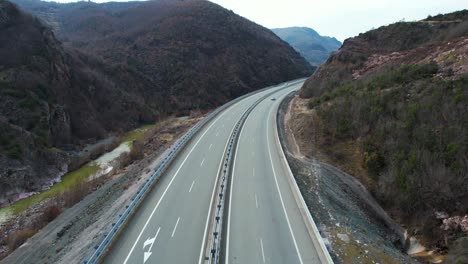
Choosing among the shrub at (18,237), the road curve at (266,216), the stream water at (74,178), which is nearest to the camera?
the road curve at (266,216)

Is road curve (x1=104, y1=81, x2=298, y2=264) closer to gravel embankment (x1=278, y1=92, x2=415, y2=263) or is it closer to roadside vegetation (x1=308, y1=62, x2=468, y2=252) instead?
gravel embankment (x1=278, y1=92, x2=415, y2=263)

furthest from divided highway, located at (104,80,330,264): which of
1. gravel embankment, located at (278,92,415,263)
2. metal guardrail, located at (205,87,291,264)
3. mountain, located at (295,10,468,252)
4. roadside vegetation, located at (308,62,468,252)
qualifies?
roadside vegetation, located at (308,62,468,252)

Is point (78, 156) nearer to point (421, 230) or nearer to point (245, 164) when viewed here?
point (245, 164)

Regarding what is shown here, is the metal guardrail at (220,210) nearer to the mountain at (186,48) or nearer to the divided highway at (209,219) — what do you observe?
the divided highway at (209,219)

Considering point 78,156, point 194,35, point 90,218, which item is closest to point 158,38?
point 194,35

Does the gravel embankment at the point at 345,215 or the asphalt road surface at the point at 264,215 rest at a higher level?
the asphalt road surface at the point at 264,215

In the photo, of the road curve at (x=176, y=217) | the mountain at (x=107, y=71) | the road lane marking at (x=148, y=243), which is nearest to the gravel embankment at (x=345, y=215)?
the road curve at (x=176, y=217)
